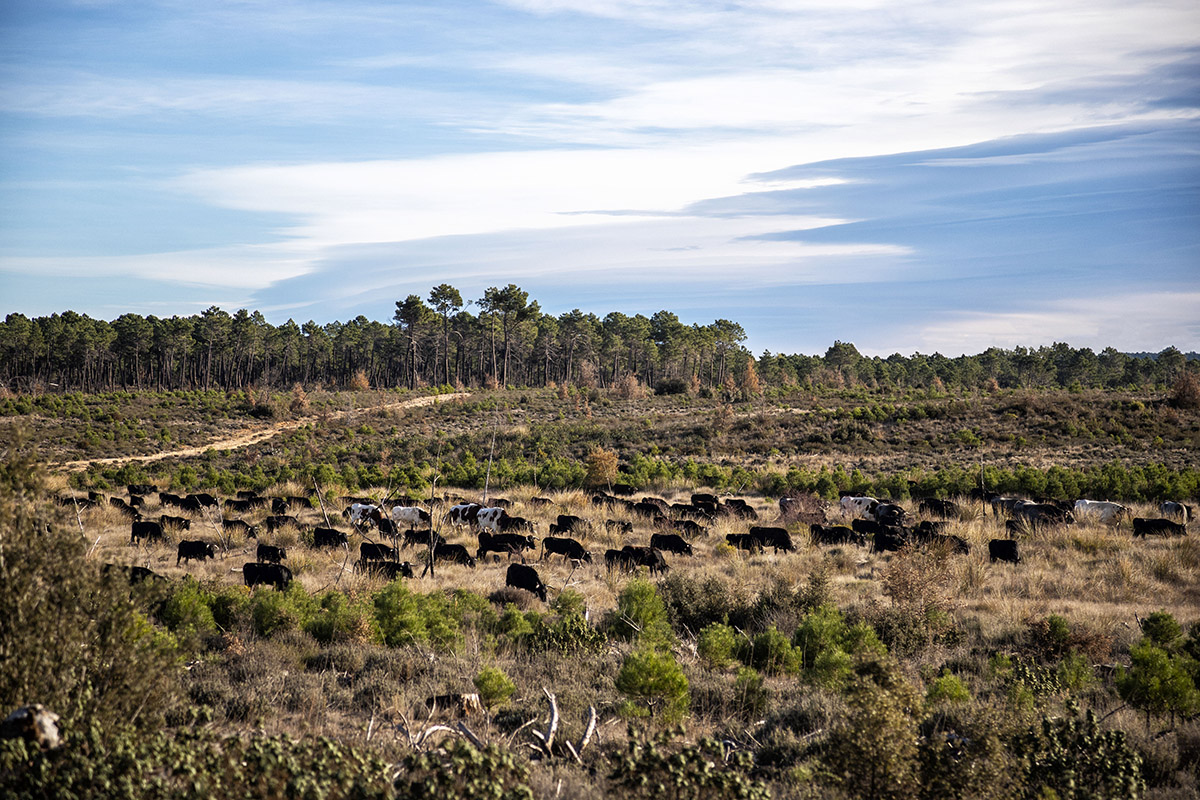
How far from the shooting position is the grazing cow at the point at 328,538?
17.9 metres

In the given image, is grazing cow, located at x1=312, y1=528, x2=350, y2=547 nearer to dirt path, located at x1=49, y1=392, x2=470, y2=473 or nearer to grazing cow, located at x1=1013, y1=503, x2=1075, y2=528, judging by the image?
grazing cow, located at x1=1013, y1=503, x2=1075, y2=528

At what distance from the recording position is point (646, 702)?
784 cm

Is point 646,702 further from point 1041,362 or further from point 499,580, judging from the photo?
point 1041,362

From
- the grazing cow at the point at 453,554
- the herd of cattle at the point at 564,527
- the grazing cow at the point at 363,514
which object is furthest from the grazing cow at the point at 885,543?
the grazing cow at the point at 363,514

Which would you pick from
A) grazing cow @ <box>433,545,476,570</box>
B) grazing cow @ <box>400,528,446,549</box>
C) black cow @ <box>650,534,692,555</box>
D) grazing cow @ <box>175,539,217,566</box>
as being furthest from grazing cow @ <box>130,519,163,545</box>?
black cow @ <box>650,534,692,555</box>

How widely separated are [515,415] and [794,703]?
152ft

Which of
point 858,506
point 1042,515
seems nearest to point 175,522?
point 858,506

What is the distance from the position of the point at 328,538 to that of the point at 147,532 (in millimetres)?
4807

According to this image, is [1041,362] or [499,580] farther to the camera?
[1041,362]

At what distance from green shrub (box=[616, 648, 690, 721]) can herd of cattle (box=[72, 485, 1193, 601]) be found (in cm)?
594

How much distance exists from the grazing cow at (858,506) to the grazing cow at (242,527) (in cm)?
1781

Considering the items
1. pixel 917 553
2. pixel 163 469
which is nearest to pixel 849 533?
pixel 917 553

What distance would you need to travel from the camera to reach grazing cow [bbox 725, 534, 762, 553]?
18.5 meters

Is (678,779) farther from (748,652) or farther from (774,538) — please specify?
(774,538)
